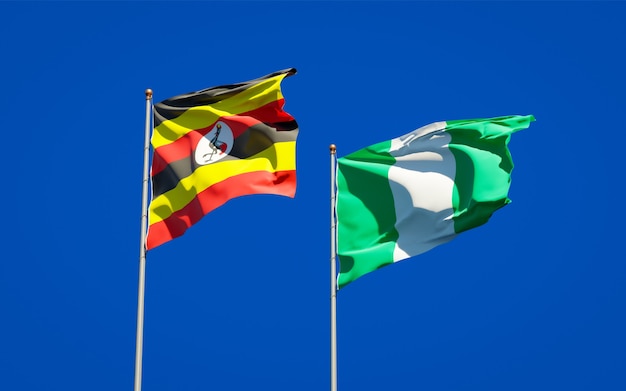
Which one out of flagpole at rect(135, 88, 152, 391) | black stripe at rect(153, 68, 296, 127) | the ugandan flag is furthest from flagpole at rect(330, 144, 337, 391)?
flagpole at rect(135, 88, 152, 391)

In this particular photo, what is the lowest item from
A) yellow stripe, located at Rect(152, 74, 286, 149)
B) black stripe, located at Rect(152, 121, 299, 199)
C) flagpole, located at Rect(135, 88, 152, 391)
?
flagpole, located at Rect(135, 88, 152, 391)

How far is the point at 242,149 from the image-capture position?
34.8 metres

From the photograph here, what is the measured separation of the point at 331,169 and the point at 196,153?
10.6 feet

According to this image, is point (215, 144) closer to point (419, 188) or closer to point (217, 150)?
point (217, 150)

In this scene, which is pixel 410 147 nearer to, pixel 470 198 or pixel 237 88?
pixel 470 198

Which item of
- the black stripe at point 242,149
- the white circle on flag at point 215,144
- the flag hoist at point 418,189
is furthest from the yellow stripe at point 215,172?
the flag hoist at point 418,189

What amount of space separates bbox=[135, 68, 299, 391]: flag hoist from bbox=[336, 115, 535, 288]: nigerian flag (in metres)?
1.99

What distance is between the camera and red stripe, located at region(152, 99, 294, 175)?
1357 inches

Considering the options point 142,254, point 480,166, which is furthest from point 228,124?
point 480,166

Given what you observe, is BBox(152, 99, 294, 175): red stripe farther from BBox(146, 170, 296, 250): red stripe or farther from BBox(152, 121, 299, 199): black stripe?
BBox(146, 170, 296, 250): red stripe

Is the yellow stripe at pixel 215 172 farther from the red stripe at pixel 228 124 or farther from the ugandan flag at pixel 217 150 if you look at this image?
the red stripe at pixel 228 124

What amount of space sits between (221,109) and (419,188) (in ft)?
16.4

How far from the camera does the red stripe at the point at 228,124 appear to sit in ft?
113

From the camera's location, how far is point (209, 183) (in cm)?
3419
